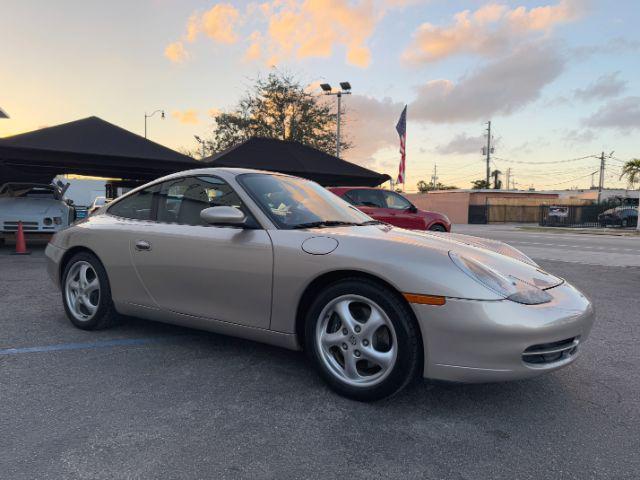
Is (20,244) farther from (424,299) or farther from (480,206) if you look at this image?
(480,206)

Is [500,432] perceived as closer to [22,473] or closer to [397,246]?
[397,246]

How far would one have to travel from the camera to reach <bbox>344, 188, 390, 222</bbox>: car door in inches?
425

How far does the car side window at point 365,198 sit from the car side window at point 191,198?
715cm

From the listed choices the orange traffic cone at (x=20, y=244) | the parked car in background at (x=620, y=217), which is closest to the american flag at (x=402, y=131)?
the orange traffic cone at (x=20, y=244)

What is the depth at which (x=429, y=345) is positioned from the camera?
2500 mm

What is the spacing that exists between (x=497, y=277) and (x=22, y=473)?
246 cm

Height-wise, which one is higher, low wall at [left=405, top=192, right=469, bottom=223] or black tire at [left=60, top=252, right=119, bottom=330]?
low wall at [left=405, top=192, right=469, bottom=223]

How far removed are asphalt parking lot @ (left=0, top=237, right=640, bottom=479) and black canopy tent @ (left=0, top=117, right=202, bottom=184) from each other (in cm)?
952

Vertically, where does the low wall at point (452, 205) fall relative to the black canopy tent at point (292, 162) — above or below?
below

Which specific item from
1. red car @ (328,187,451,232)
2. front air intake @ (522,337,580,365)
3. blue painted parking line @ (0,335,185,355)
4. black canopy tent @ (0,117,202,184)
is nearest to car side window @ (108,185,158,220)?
blue painted parking line @ (0,335,185,355)

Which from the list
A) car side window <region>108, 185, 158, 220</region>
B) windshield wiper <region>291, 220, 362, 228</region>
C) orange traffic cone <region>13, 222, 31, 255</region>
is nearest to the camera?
windshield wiper <region>291, 220, 362, 228</region>

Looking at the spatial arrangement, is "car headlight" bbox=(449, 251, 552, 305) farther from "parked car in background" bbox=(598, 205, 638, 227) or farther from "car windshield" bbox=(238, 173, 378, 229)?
"parked car in background" bbox=(598, 205, 638, 227)

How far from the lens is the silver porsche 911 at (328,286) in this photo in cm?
245

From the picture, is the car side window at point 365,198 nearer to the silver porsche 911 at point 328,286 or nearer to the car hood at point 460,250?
the silver porsche 911 at point 328,286
